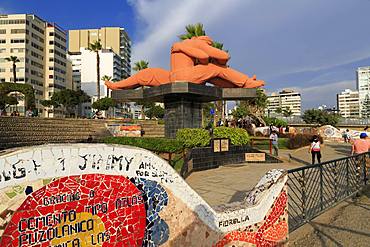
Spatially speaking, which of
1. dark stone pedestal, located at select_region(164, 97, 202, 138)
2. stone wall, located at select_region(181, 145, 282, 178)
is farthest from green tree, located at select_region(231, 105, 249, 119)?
stone wall, located at select_region(181, 145, 282, 178)

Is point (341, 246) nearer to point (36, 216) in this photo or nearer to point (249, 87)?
point (36, 216)

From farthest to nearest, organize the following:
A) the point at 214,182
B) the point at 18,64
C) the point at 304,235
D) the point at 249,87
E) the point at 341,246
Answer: the point at 18,64, the point at 249,87, the point at 214,182, the point at 304,235, the point at 341,246

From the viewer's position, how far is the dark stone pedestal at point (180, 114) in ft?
50.3

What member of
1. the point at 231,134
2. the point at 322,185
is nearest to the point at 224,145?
Result: the point at 231,134

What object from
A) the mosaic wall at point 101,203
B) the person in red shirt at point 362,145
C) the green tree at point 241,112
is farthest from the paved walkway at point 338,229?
the green tree at point 241,112

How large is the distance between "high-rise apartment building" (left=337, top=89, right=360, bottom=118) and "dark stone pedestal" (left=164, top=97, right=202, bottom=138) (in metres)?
184

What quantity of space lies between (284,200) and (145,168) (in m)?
2.72

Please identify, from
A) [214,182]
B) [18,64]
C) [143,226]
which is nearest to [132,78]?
[214,182]

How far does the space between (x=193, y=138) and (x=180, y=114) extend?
2762 mm

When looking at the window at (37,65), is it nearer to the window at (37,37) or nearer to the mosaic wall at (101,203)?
the window at (37,37)

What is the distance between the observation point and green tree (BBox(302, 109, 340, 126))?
56.7 m

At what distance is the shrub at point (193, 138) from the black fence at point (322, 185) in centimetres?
594

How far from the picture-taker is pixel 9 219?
7.07 ft

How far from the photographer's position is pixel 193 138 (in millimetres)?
12898
